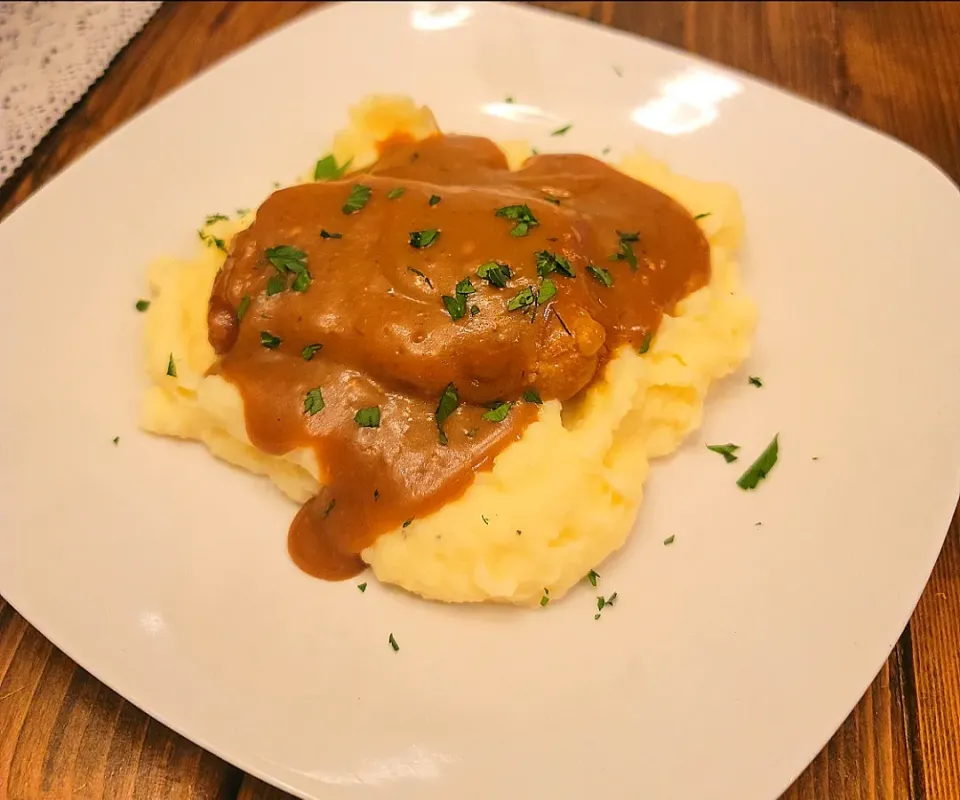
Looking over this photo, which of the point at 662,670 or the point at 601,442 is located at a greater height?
the point at 601,442

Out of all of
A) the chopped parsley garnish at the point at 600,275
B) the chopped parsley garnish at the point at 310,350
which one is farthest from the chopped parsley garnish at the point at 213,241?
the chopped parsley garnish at the point at 600,275

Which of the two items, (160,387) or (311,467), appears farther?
(160,387)

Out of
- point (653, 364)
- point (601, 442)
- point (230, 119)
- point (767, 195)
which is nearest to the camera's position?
point (601, 442)

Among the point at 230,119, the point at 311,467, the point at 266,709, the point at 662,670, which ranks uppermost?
the point at 230,119

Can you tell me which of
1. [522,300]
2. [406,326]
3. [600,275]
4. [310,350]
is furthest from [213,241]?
[600,275]

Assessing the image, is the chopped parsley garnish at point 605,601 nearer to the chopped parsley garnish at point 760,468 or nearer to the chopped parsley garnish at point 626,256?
the chopped parsley garnish at point 760,468

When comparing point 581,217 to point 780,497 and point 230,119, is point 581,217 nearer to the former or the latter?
point 780,497

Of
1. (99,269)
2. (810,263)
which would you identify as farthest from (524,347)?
(99,269)

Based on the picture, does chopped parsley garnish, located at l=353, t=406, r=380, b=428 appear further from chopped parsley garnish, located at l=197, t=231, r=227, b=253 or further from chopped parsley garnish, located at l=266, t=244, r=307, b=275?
chopped parsley garnish, located at l=197, t=231, r=227, b=253
